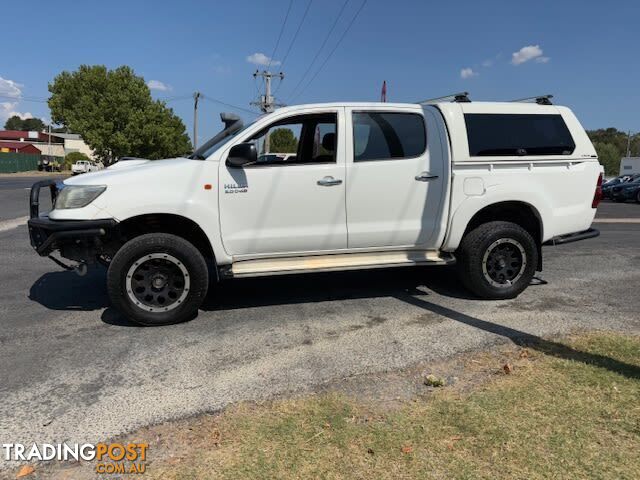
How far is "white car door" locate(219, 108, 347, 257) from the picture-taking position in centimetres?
483

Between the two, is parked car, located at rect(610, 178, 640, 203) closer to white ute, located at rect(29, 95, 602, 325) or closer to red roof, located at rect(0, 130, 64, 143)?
white ute, located at rect(29, 95, 602, 325)

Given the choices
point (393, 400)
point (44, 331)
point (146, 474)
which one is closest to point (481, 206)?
point (393, 400)

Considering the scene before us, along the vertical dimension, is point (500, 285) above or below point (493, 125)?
below

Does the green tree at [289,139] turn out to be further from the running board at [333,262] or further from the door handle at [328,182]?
the running board at [333,262]

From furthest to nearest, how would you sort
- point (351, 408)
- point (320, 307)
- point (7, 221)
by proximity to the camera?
point (7, 221) → point (320, 307) → point (351, 408)

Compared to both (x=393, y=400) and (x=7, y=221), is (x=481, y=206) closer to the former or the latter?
(x=393, y=400)

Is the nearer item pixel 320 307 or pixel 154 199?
pixel 154 199

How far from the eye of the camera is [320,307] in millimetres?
5383

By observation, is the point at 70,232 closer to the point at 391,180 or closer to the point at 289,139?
the point at 289,139

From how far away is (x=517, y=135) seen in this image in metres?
5.55

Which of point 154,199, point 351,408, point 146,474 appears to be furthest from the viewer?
point 154,199

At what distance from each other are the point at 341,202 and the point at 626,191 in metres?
25.8

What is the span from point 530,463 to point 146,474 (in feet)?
6.42

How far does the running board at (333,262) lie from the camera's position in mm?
4934
